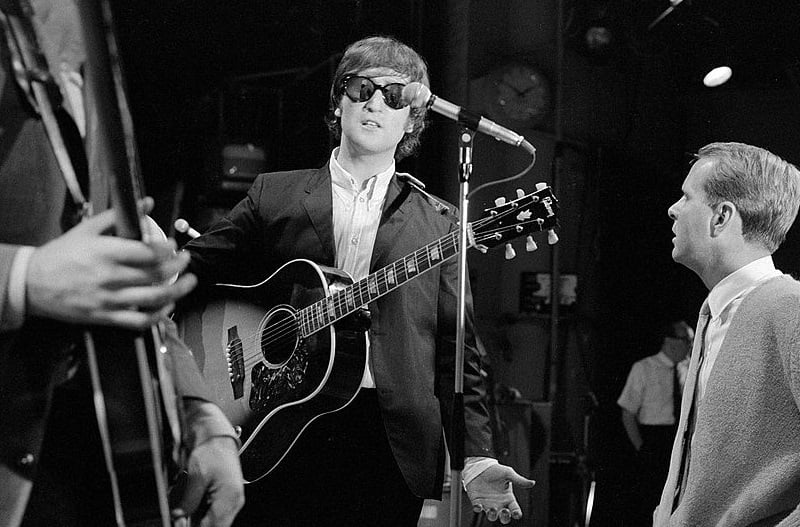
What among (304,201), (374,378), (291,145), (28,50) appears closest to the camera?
(28,50)

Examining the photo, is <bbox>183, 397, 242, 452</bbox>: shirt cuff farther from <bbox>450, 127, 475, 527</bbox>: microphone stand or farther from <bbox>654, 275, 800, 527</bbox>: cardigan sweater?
<bbox>654, 275, 800, 527</bbox>: cardigan sweater

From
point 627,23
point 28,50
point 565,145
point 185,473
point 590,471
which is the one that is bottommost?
point 590,471

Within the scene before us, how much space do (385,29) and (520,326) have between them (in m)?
1.61

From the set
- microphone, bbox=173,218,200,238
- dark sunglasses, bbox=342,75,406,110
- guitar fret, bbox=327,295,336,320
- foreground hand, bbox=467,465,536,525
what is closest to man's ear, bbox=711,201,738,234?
foreground hand, bbox=467,465,536,525

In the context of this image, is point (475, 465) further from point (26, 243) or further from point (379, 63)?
point (26, 243)

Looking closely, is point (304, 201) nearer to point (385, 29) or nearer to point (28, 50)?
point (385, 29)

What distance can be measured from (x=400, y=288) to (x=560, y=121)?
1.97m

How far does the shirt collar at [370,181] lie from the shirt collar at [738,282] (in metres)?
1.05

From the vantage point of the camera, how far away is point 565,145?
Answer: 4188 millimetres

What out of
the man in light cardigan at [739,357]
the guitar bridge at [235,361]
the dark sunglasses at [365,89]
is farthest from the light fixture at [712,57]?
the guitar bridge at [235,361]

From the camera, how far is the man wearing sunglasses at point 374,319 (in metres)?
2.52

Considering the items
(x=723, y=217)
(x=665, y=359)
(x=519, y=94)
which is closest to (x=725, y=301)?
(x=723, y=217)

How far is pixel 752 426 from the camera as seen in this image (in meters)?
2.03

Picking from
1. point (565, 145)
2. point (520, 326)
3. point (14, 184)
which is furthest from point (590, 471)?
point (14, 184)
